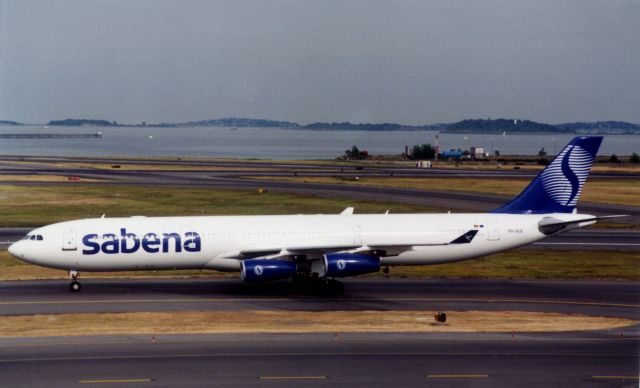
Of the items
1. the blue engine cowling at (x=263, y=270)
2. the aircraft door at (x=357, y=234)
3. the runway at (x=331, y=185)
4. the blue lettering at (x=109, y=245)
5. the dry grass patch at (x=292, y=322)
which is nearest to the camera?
the dry grass patch at (x=292, y=322)

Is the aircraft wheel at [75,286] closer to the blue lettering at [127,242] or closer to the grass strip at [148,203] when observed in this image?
the blue lettering at [127,242]

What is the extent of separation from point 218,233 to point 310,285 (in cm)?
600

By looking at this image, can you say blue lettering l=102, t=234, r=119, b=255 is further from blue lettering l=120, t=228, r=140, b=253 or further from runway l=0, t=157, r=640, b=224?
runway l=0, t=157, r=640, b=224

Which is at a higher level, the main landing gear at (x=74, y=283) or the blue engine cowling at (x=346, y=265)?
the blue engine cowling at (x=346, y=265)

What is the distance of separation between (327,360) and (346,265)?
1303cm

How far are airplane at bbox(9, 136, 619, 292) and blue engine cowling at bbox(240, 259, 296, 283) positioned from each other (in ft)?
0.17

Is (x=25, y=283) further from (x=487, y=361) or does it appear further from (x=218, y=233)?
(x=487, y=361)

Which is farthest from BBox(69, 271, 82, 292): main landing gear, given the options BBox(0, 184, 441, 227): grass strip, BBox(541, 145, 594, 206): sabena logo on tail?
BBox(0, 184, 441, 227): grass strip

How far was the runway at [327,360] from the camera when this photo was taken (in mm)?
27516

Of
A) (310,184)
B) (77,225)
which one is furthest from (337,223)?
(310,184)

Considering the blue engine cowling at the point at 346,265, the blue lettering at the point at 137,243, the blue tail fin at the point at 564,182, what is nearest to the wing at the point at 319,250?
the blue engine cowling at the point at 346,265

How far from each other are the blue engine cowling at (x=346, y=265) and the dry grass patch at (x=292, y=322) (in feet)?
11.4

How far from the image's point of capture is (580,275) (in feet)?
166

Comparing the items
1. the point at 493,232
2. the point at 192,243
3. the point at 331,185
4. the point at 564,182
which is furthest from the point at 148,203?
the point at 564,182
